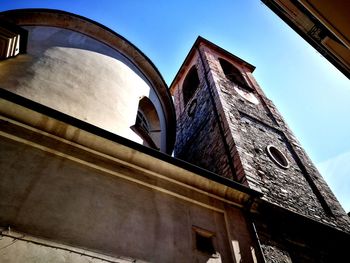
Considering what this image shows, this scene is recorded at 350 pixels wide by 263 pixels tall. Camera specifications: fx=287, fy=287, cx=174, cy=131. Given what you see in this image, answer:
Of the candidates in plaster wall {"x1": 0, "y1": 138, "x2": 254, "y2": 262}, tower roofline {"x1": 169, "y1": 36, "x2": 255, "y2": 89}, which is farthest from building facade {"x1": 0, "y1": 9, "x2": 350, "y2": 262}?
tower roofline {"x1": 169, "y1": 36, "x2": 255, "y2": 89}

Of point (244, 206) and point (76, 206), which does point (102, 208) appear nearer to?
point (76, 206)

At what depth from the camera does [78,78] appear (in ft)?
18.0

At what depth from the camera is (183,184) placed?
448cm

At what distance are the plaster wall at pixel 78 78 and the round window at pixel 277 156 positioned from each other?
12.0 ft

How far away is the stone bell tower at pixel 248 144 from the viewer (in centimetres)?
643

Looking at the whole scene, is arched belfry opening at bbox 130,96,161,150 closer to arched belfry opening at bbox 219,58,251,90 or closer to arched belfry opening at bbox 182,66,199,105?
arched belfry opening at bbox 219,58,251,90

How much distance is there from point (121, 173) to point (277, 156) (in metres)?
5.19

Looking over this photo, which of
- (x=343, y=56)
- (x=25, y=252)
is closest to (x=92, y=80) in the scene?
(x=25, y=252)

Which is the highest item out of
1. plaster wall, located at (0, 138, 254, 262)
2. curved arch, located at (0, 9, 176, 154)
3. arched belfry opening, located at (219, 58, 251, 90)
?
arched belfry opening, located at (219, 58, 251, 90)

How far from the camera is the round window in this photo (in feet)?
24.5

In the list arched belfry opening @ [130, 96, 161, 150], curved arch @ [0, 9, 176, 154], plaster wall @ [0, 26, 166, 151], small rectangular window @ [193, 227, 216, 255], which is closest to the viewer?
small rectangular window @ [193, 227, 216, 255]

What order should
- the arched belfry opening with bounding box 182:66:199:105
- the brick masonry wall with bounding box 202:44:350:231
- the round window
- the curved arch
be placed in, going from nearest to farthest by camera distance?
A: the brick masonry wall with bounding box 202:44:350:231, the curved arch, the round window, the arched belfry opening with bounding box 182:66:199:105

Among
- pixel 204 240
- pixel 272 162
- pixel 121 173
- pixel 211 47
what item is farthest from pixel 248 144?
pixel 211 47

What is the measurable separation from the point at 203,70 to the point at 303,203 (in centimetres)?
687
